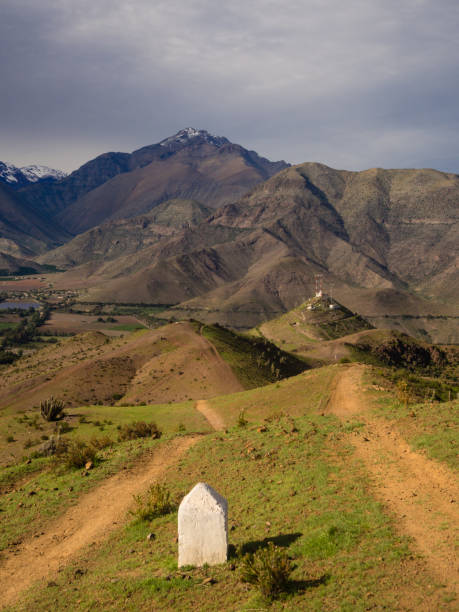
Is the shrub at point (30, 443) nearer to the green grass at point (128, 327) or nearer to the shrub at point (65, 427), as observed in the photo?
the shrub at point (65, 427)

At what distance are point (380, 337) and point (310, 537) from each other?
8034cm

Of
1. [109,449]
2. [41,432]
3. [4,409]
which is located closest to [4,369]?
[4,409]

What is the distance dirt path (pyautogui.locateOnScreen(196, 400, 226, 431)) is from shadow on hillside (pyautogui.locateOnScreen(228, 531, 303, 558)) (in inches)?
739

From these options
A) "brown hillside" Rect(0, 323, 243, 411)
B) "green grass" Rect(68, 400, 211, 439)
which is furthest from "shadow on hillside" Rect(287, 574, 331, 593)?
"brown hillside" Rect(0, 323, 243, 411)

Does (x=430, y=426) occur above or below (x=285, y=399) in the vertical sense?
above

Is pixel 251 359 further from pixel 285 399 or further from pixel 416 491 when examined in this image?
pixel 416 491

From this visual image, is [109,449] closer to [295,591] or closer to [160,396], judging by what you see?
[295,591]

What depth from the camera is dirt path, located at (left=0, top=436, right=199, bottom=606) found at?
12.9 metres

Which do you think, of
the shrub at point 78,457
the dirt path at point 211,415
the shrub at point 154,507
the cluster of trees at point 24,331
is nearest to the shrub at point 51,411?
the dirt path at point 211,415

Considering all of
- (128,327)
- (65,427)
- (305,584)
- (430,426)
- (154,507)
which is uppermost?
(430,426)

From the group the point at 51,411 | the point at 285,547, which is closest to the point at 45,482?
the point at 285,547

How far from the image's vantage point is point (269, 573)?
9.25 meters

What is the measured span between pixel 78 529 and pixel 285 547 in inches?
291

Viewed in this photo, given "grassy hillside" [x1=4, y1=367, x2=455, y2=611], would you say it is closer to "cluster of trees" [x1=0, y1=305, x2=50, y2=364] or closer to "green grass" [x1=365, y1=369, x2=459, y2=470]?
"green grass" [x1=365, y1=369, x2=459, y2=470]
